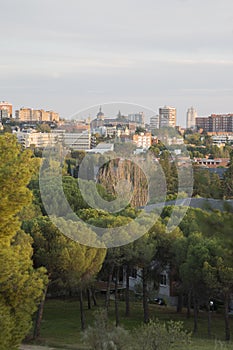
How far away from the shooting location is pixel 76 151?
114ft

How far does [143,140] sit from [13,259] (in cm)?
1751

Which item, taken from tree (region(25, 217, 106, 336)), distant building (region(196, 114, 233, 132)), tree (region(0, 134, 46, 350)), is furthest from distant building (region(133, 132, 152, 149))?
distant building (region(196, 114, 233, 132))

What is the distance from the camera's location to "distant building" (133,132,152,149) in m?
25.5

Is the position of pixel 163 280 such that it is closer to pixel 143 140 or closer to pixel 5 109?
pixel 143 140

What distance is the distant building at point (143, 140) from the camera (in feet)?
83.8

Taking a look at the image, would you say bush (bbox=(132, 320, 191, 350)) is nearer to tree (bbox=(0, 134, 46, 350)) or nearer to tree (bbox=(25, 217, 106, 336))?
tree (bbox=(0, 134, 46, 350))

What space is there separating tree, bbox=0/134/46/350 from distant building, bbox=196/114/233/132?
131m

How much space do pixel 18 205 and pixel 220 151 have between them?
6484 cm

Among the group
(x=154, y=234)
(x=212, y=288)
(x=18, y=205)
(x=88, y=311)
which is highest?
(x=18, y=205)

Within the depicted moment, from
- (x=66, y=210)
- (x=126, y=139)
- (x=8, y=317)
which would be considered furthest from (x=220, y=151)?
(x=8, y=317)

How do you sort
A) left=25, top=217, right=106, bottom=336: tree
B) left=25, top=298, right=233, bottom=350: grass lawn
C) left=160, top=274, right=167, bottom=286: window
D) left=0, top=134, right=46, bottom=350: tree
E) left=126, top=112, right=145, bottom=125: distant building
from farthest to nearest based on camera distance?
1. left=126, top=112, right=145, bottom=125: distant building
2. left=160, top=274, right=167, bottom=286: window
3. left=25, top=217, right=106, bottom=336: tree
4. left=25, top=298, right=233, bottom=350: grass lawn
5. left=0, top=134, right=46, bottom=350: tree

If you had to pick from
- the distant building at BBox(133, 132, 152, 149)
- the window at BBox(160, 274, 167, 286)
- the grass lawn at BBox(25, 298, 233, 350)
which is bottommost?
the grass lawn at BBox(25, 298, 233, 350)

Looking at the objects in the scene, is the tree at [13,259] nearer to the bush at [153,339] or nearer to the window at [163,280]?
the bush at [153,339]

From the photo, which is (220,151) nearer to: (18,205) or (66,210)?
(66,210)
